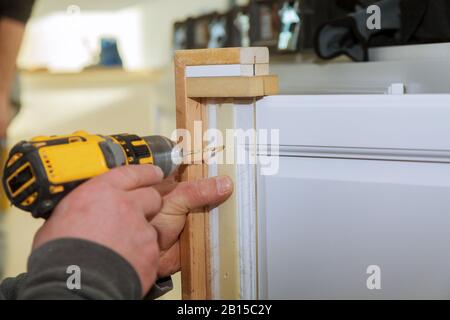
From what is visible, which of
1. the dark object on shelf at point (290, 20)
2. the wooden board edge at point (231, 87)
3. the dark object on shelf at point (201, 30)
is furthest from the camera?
the dark object on shelf at point (201, 30)

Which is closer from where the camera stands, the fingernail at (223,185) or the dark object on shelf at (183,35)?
the fingernail at (223,185)

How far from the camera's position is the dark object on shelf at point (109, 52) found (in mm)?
2711

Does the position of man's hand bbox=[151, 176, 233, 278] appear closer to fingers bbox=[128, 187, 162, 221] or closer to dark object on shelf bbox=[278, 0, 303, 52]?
fingers bbox=[128, 187, 162, 221]

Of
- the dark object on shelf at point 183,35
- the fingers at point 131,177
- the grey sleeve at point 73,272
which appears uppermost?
the dark object on shelf at point 183,35

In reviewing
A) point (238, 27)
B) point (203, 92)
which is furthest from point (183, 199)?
point (238, 27)

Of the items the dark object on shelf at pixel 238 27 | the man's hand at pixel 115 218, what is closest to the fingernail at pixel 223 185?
the man's hand at pixel 115 218

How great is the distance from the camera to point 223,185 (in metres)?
0.62

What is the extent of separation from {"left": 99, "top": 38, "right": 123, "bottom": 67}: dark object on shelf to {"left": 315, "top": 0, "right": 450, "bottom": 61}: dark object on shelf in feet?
6.60

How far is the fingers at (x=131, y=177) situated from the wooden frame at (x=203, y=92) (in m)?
0.09

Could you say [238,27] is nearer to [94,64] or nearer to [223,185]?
[223,185]

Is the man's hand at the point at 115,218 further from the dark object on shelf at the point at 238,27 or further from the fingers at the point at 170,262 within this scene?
the dark object on shelf at the point at 238,27

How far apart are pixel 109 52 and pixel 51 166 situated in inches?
90.9

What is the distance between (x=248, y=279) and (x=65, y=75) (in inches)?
89.5

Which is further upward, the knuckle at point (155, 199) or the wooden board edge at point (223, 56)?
the wooden board edge at point (223, 56)
